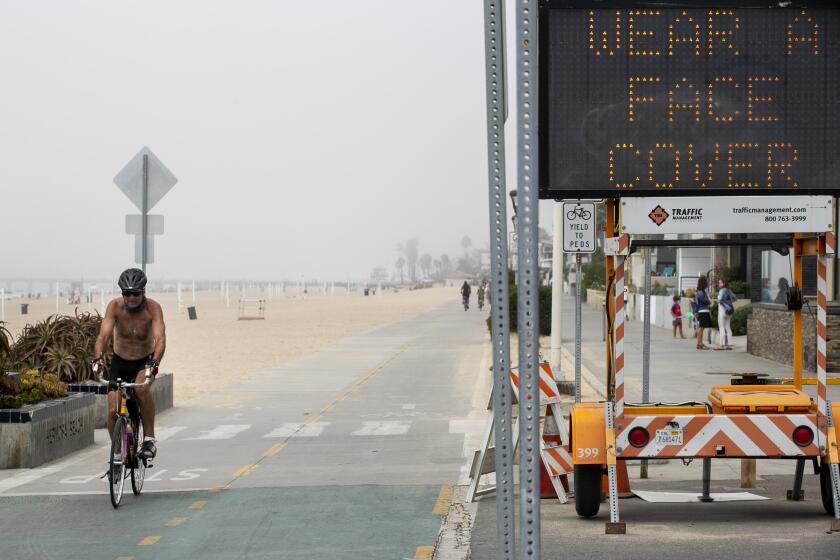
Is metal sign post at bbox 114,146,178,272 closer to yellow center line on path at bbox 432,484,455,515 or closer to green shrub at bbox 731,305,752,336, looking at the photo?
yellow center line on path at bbox 432,484,455,515

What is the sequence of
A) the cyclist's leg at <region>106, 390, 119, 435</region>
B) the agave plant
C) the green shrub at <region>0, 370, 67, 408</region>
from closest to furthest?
1. the cyclist's leg at <region>106, 390, 119, 435</region>
2. the green shrub at <region>0, 370, 67, 408</region>
3. the agave plant

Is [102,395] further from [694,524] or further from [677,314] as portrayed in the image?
[677,314]

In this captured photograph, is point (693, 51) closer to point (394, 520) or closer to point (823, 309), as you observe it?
point (823, 309)

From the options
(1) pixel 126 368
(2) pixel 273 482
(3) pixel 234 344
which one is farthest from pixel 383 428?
(3) pixel 234 344

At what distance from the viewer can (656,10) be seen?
8.80 m

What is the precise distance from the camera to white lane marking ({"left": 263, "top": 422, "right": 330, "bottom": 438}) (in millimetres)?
15352

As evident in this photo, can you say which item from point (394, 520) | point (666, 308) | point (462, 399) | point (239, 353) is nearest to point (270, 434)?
point (462, 399)

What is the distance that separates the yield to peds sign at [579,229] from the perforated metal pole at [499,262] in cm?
814

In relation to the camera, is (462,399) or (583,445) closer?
(583,445)

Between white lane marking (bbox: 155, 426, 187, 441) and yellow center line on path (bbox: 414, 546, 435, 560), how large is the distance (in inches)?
293

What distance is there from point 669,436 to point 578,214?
4.04m

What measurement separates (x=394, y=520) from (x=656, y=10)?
4.33 m

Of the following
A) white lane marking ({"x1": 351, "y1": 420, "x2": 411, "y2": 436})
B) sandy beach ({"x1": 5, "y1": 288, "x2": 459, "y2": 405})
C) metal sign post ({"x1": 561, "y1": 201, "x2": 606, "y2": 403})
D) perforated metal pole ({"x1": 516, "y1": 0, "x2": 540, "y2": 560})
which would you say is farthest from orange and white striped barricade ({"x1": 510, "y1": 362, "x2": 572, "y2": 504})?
sandy beach ({"x1": 5, "y1": 288, "x2": 459, "y2": 405})

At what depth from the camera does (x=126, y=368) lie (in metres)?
10.7
